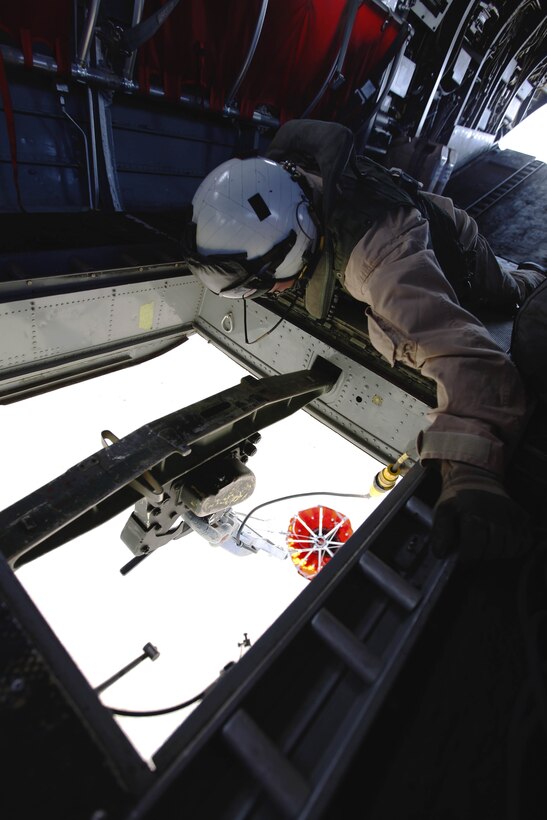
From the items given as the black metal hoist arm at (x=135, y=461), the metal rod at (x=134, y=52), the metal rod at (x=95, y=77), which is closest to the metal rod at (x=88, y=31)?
the metal rod at (x=95, y=77)

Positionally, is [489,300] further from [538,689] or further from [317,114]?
[317,114]

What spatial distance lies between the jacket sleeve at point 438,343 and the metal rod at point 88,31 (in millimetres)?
2451

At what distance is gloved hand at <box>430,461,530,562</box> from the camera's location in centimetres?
109

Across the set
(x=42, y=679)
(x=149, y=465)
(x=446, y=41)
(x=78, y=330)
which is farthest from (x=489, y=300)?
(x=446, y=41)

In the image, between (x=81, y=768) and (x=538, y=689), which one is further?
(x=538, y=689)

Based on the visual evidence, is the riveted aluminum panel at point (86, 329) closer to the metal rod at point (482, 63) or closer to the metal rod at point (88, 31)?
the metal rod at point (88, 31)

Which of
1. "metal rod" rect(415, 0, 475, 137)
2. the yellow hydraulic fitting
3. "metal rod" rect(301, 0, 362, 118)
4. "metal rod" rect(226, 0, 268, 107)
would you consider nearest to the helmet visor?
the yellow hydraulic fitting

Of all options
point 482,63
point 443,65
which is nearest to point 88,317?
point 443,65

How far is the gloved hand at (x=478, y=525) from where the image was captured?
3.59ft

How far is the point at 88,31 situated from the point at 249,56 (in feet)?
4.58

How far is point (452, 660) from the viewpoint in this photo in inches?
37.0

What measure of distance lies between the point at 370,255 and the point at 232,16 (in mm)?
3061

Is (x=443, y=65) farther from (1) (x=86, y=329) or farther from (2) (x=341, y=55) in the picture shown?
(1) (x=86, y=329)

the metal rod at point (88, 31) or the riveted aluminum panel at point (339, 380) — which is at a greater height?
the metal rod at point (88, 31)
